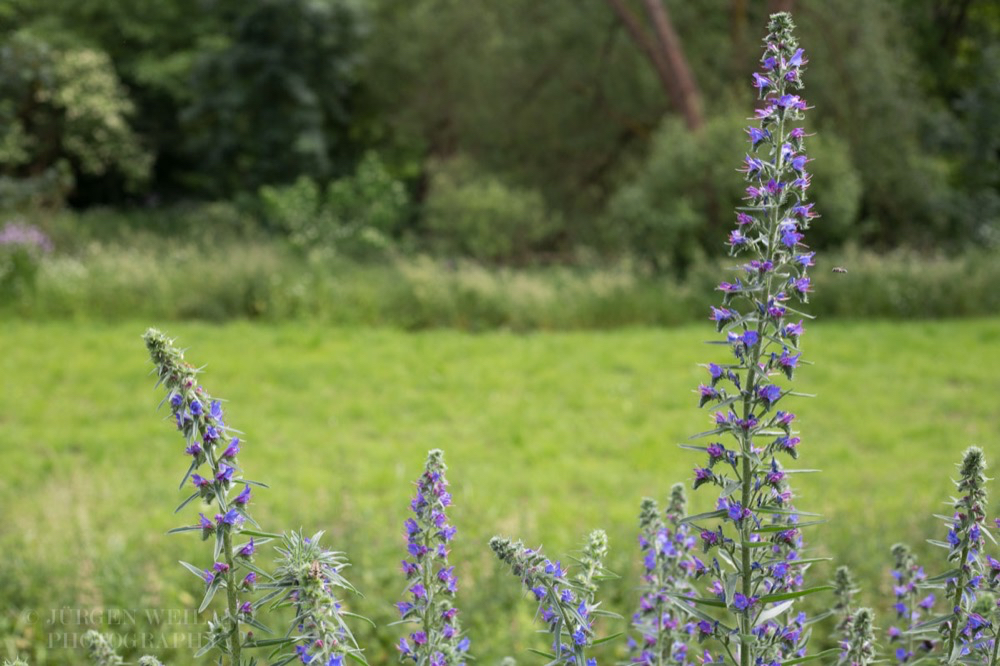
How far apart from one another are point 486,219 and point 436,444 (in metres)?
8.06

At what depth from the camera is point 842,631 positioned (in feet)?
7.11

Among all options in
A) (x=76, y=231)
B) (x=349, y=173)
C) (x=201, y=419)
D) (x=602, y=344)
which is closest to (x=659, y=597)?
(x=201, y=419)

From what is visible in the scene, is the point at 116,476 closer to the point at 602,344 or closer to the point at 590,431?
the point at 590,431

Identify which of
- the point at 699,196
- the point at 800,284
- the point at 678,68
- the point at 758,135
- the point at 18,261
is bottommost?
the point at 800,284

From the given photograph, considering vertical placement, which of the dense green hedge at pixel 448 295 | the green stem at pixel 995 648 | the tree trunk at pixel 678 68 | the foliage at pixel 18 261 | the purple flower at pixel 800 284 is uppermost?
the tree trunk at pixel 678 68

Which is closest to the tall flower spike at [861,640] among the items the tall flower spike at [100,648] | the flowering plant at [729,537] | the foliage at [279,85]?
the flowering plant at [729,537]

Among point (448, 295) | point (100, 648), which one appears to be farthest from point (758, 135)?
point (448, 295)

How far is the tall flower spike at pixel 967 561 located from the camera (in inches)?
66.7

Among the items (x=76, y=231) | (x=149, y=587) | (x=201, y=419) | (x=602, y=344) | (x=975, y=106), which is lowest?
(x=149, y=587)

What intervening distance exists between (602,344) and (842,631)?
9538mm

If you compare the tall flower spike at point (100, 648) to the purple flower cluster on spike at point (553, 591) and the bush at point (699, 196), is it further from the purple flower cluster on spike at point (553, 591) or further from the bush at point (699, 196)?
the bush at point (699, 196)

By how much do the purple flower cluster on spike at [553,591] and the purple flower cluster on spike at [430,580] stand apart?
199mm

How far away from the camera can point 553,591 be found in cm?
161

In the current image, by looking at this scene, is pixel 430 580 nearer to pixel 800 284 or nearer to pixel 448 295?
pixel 800 284
